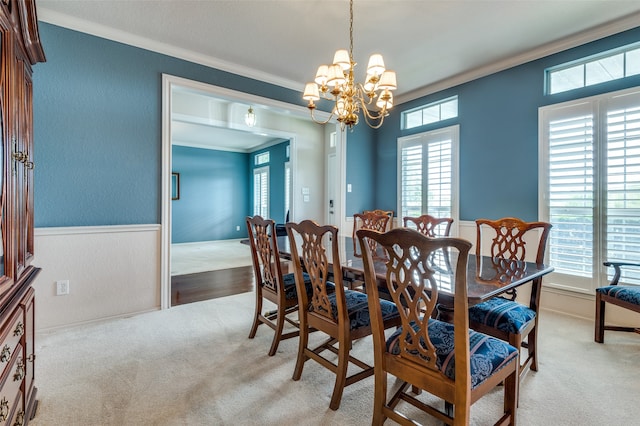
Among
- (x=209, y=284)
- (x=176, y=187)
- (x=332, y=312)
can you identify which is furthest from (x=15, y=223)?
(x=176, y=187)

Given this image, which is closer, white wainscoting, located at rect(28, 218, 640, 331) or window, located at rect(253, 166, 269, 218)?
white wainscoting, located at rect(28, 218, 640, 331)

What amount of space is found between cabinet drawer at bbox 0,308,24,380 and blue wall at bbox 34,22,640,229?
1.82 meters

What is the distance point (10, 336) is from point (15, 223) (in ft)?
1.60

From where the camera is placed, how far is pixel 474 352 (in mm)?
1308

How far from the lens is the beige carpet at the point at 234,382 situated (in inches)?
63.2

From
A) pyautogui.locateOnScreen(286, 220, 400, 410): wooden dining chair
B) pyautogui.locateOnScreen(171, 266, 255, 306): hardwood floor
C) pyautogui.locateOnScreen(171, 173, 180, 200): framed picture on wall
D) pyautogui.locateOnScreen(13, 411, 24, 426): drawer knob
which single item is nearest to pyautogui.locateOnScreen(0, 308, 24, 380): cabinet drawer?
pyautogui.locateOnScreen(13, 411, 24, 426): drawer knob

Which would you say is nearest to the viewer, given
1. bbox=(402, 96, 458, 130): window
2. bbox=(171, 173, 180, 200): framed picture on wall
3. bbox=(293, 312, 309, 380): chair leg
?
bbox=(293, 312, 309, 380): chair leg

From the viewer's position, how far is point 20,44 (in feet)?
4.76

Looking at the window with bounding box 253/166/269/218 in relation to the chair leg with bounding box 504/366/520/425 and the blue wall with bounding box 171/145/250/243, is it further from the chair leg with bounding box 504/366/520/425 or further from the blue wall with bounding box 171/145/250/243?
the chair leg with bounding box 504/366/520/425

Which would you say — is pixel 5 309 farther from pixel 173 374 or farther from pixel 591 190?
pixel 591 190

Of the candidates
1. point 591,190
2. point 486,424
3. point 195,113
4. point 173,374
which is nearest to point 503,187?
point 591,190

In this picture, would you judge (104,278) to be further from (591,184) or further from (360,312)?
(591,184)

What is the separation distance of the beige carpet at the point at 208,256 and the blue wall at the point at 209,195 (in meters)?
0.36

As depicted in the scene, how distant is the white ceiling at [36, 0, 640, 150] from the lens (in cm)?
255
